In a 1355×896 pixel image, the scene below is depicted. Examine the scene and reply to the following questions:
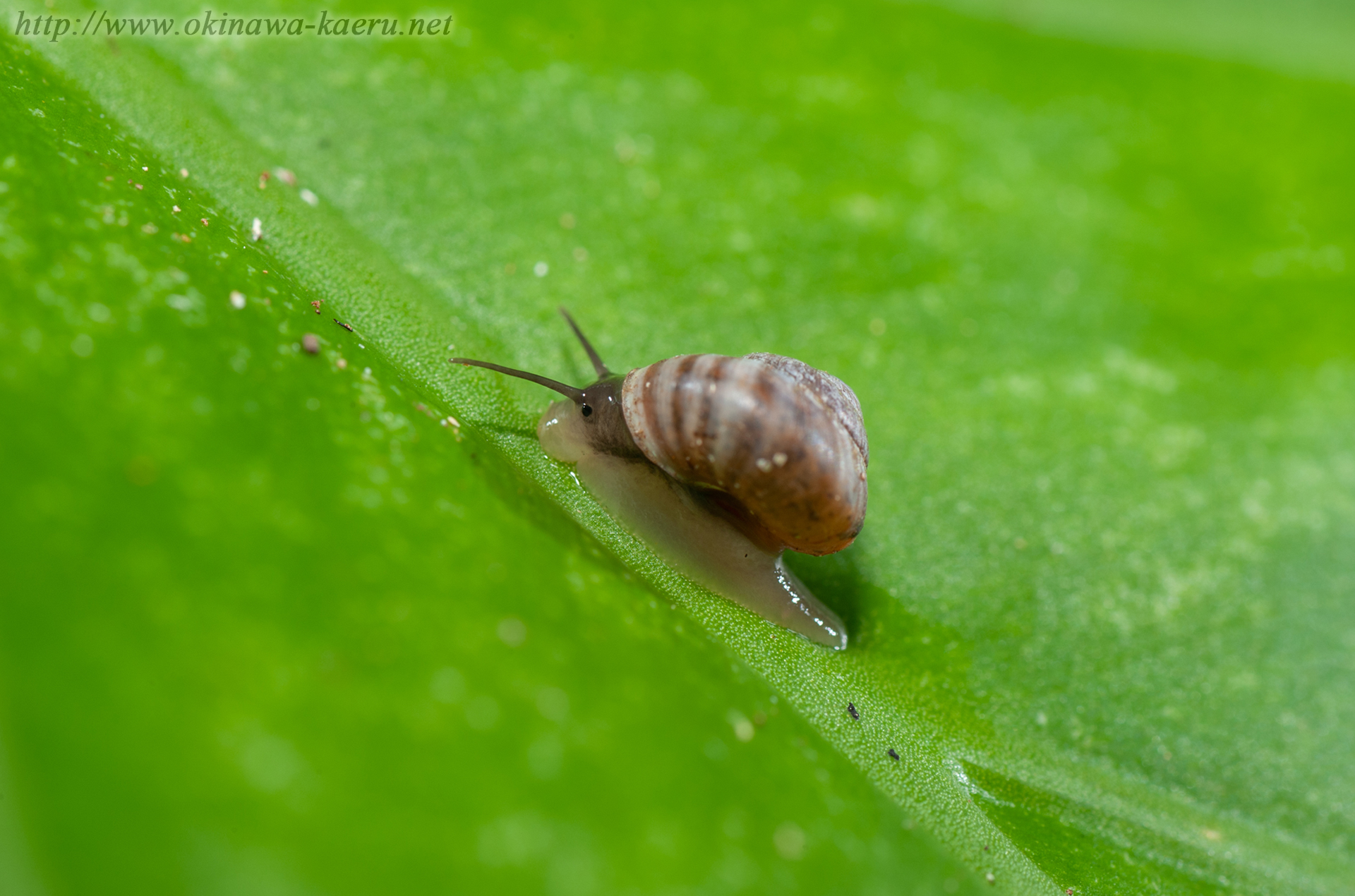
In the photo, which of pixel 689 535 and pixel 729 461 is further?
pixel 689 535

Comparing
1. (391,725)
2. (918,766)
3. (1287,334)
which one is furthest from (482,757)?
(1287,334)

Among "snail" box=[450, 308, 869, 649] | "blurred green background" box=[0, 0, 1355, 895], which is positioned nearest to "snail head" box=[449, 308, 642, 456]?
"snail" box=[450, 308, 869, 649]

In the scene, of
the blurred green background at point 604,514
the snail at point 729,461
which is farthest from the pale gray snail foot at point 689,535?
the blurred green background at point 604,514

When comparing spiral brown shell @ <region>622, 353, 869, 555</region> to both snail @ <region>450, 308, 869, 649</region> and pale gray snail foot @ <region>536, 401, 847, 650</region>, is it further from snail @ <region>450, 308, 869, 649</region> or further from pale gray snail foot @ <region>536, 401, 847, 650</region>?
pale gray snail foot @ <region>536, 401, 847, 650</region>

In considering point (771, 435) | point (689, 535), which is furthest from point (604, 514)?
point (771, 435)

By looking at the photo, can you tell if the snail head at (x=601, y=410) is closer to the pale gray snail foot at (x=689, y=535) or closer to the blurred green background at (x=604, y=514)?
the pale gray snail foot at (x=689, y=535)

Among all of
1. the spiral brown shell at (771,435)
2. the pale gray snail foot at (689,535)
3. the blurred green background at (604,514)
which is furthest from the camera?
the pale gray snail foot at (689,535)

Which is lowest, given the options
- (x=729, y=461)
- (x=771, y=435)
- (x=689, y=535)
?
(x=689, y=535)

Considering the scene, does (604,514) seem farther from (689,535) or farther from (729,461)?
(729,461)

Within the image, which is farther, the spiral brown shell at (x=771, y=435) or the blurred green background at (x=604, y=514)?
the spiral brown shell at (x=771, y=435)
